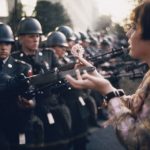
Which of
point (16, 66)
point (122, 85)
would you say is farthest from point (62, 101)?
point (122, 85)

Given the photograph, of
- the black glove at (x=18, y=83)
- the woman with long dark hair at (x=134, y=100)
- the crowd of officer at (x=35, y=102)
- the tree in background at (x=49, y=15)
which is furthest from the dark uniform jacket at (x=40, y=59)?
the tree in background at (x=49, y=15)

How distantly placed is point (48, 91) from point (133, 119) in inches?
147

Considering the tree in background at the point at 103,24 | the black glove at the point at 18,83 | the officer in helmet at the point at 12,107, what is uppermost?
the black glove at the point at 18,83

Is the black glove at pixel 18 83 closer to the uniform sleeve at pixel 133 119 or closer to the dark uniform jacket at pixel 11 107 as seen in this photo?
the dark uniform jacket at pixel 11 107

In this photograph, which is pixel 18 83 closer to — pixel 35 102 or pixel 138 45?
pixel 35 102

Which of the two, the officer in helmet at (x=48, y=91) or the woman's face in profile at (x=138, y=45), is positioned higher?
the woman's face in profile at (x=138, y=45)

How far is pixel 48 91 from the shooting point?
6113mm

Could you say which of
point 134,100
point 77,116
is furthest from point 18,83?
point 77,116

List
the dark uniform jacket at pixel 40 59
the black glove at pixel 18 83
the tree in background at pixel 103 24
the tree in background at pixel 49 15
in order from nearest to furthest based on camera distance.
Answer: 1. the black glove at pixel 18 83
2. the dark uniform jacket at pixel 40 59
3. the tree in background at pixel 49 15
4. the tree in background at pixel 103 24

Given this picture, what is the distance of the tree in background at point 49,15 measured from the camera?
2517cm

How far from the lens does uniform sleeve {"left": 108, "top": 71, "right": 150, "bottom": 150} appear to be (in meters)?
2.35

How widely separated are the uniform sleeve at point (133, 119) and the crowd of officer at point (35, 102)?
80.6 inches

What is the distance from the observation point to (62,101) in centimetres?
715

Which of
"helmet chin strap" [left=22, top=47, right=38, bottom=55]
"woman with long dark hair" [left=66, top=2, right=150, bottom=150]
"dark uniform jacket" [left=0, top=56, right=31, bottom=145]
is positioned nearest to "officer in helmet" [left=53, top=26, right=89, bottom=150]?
"helmet chin strap" [left=22, top=47, right=38, bottom=55]
